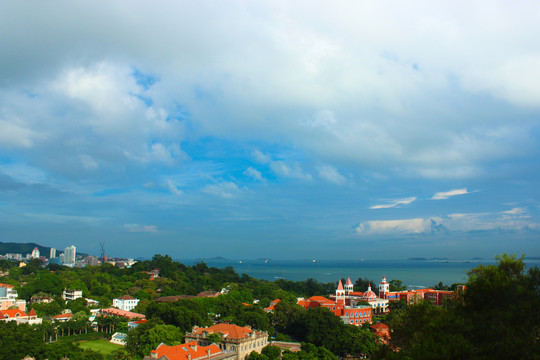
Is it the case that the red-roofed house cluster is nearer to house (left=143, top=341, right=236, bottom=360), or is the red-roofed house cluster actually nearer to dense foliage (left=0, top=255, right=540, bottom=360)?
dense foliage (left=0, top=255, right=540, bottom=360)

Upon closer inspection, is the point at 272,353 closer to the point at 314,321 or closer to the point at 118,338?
the point at 314,321

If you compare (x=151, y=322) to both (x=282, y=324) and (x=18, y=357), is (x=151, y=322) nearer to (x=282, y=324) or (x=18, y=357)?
(x=18, y=357)

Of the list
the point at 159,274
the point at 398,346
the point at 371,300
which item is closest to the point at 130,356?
the point at 398,346

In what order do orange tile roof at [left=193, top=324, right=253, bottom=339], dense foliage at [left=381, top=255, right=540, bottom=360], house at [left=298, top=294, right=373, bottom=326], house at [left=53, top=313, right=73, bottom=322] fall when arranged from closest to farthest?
dense foliage at [left=381, top=255, right=540, bottom=360], orange tile roof at [left=193, top=324, right=253, bottom=339], house at [left=53, top=313, right=73, bottom=322], house at [left=298, top=294, right=373, bottom=326]

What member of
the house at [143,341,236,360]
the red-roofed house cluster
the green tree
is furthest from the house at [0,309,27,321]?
the red-roofed house cluster

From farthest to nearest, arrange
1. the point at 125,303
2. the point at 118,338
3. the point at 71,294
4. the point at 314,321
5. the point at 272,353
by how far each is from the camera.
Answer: the point at 71,294, the point at 125,303, the point at 118,338, the point at 314,321, the point at 272,353

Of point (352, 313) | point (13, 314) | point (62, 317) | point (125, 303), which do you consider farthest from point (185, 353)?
point (125, 303)
